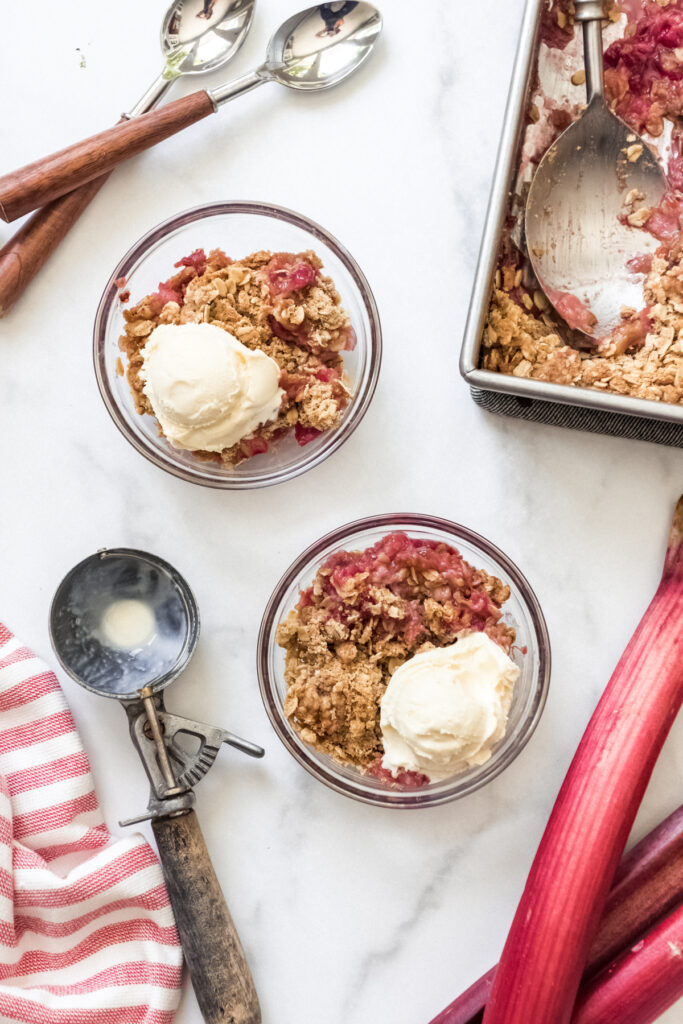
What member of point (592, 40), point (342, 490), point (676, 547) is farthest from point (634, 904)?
point (592, 40)

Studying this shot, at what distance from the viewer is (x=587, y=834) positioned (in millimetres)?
1808

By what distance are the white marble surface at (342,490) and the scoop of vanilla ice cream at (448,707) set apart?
0.85ft

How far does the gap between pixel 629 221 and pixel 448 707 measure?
3.58ft

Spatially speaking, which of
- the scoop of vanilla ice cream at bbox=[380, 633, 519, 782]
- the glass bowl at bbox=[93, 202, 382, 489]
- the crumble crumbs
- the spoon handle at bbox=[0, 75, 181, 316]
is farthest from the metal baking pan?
the spoon handle at bbox=[0, 75, 181, 316]

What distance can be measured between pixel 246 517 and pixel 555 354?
749 millimetres

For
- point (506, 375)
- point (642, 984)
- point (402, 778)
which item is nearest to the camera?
point (506, 375)

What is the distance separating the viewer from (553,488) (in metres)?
2.04

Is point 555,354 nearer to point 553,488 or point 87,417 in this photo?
point 553,488

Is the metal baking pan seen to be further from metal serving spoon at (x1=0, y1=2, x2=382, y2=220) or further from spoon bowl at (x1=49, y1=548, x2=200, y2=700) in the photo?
spoon bowl at (x1=49, y1=548, x2=200, y2=700)

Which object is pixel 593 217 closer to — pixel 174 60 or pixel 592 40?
pixel 592 40

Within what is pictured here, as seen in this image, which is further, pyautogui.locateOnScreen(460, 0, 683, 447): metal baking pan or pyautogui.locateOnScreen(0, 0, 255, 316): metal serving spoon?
pyautogui.locateOnScreen(0, 0, 255, 316): metal serving spoon

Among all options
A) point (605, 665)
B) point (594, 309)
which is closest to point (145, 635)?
point (605, 665)

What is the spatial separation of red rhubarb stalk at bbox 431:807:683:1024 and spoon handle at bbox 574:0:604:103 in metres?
1.55

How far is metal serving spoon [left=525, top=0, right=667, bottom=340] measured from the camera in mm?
1896
